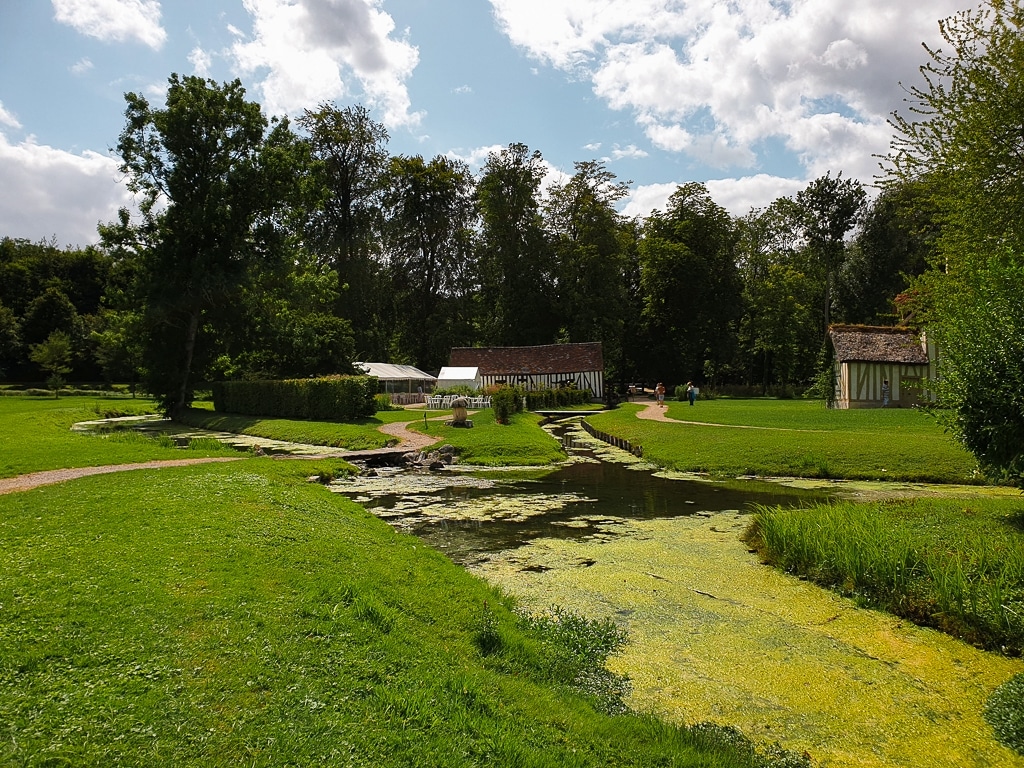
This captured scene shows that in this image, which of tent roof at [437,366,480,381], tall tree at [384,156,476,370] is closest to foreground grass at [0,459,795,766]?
tent roof at [437,366,480,381]

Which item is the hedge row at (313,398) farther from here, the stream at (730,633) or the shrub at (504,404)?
the stream at (730,633)

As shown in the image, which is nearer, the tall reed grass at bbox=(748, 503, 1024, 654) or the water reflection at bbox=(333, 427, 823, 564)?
the tall reed grass at bbox=(748, 503, 1024, 654)

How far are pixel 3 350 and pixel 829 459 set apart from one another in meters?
68.5

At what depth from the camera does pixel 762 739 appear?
15.1 ft

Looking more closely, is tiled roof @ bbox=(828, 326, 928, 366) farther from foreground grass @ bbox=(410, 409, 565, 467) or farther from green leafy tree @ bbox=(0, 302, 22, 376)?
green leafy tree @ bbox=(0, 302, 22, 376)

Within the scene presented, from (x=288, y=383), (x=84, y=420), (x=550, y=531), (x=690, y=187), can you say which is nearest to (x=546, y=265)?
(x=690, y=187)

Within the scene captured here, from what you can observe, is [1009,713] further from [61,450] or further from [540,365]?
[540,365]

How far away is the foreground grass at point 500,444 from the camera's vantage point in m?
20.3

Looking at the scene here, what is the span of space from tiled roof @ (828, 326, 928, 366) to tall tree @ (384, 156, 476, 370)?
34925 mm

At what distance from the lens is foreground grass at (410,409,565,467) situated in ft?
66.6

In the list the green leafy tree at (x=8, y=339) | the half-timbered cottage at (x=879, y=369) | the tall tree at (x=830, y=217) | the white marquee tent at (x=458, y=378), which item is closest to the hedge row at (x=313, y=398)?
the white marquee tent at (x=458, y=378)

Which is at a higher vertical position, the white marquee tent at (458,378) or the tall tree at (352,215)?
the tall tree at (352,215)

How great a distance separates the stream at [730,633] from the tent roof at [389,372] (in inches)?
1201

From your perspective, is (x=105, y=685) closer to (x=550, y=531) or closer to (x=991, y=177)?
(x=550, y=531)
